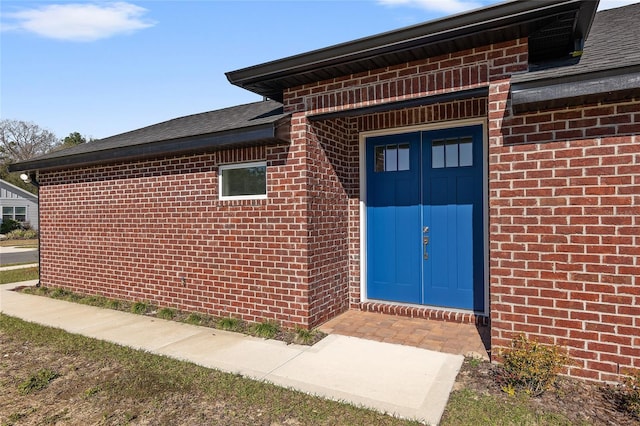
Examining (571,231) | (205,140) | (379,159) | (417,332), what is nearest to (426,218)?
(379,159)

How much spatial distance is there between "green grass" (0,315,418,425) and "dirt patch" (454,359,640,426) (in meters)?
1.01

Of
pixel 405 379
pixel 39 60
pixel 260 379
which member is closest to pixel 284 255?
pixel 260 379

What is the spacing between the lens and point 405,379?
345cm

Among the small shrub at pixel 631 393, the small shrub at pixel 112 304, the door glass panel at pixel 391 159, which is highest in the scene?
the door glass panel at pixel 391 159

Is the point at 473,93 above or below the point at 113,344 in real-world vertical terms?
above

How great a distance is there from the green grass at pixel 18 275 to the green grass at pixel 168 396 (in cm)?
706

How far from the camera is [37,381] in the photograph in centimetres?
361

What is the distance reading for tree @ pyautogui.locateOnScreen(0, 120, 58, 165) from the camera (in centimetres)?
4359

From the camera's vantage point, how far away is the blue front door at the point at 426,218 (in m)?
5.13

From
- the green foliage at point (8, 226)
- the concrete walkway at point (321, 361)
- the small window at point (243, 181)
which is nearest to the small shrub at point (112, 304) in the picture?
the concrete walkway at point (321, 361)

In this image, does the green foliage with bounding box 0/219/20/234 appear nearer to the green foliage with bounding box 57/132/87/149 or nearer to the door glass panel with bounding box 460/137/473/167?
the green foliage with bounding box 57/132/87/149

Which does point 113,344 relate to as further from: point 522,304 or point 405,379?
point 522,304

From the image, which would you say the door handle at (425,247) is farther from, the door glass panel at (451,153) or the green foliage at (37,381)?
the green foliage at (37,381)

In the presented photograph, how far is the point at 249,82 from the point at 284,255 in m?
2.48
